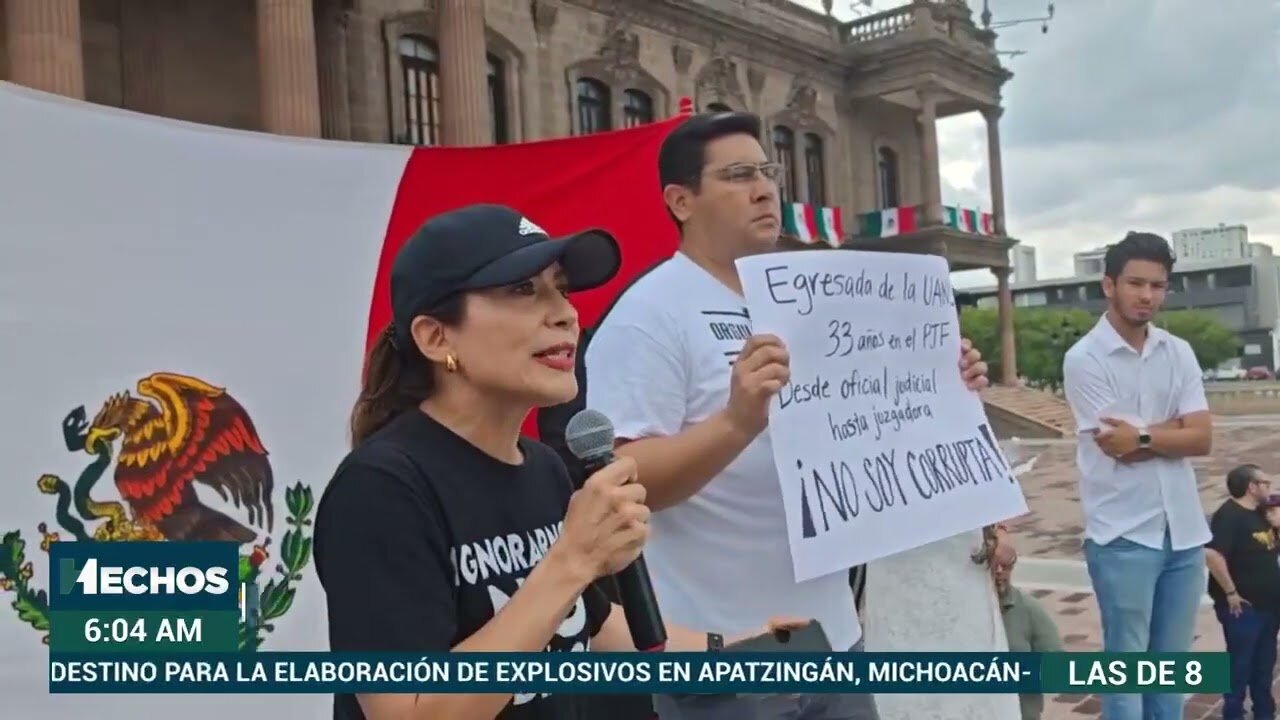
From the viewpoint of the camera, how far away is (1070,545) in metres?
10.9

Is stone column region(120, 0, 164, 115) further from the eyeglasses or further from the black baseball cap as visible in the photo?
the black baseball cap

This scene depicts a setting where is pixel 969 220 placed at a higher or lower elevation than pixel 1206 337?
higher

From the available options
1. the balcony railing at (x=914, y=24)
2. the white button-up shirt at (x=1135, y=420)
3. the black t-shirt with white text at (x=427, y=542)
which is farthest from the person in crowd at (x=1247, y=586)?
the balcony railing at (x=914, y=24)

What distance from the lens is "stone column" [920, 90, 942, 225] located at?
35594mm

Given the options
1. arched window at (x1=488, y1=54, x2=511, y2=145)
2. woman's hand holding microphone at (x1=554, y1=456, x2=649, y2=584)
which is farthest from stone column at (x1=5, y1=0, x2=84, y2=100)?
woman's hand holding microphone at (x1=554, y1=456, x2=649, y2=584)

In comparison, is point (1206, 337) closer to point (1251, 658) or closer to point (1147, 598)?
point (1251, 658)

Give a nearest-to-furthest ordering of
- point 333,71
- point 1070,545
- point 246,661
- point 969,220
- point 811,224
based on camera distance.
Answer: point 246,661
point 1070,545
point 333,71
point 811,224
point 969,220

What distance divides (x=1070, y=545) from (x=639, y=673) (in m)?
10.1

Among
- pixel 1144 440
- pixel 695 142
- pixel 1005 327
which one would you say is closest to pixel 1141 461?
pixel 1144 440

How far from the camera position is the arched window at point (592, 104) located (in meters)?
26.3

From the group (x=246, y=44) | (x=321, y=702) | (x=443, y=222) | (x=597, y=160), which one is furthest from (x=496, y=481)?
(x=246, y=44)

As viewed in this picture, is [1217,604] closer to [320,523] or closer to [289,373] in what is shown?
[289,373]

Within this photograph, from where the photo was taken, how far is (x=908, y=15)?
36.1 m

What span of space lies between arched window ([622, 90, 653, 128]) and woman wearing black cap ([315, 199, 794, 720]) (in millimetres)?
26497
